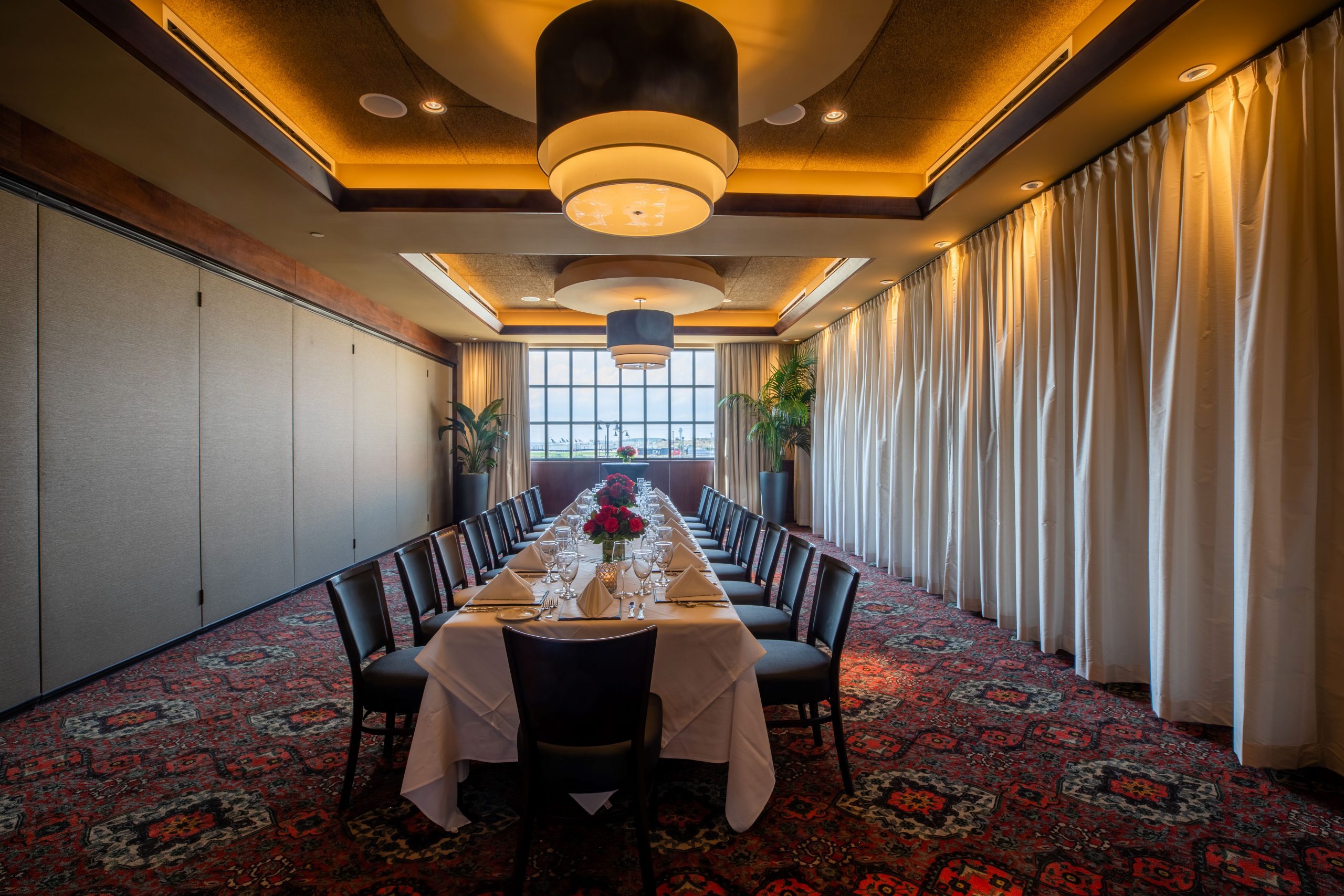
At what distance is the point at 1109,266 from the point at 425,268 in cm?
574

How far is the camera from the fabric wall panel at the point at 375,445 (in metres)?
7.06

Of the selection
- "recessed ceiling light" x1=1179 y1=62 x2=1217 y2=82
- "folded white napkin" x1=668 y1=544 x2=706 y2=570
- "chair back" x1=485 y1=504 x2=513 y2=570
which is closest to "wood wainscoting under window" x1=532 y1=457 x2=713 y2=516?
"chair back" x1=485 y1=504 x2=513 y2=570

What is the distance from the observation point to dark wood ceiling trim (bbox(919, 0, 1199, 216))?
8.28ft

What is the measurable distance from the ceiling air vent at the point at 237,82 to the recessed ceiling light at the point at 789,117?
2897mm

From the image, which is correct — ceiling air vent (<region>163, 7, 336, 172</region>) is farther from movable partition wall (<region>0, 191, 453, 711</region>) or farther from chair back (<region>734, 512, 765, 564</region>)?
chair back (<region>734, 512, 765, 564</region>)

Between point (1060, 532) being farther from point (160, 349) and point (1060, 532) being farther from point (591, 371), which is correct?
point (591, 371)

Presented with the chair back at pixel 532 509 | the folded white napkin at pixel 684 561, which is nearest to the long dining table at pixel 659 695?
the folded white napkin at pixel 684 561

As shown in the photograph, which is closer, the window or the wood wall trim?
the wood wall trim

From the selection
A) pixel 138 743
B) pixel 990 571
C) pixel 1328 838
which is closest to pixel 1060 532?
pixel 990 571

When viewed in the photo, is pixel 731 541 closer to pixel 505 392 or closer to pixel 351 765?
pixel 351 765

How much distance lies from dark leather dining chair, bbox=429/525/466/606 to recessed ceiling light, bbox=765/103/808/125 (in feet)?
10.3

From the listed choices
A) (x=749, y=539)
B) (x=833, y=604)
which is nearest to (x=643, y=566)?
(x=833, y=604)

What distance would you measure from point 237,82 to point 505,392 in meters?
7.57

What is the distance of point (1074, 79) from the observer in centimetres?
295
